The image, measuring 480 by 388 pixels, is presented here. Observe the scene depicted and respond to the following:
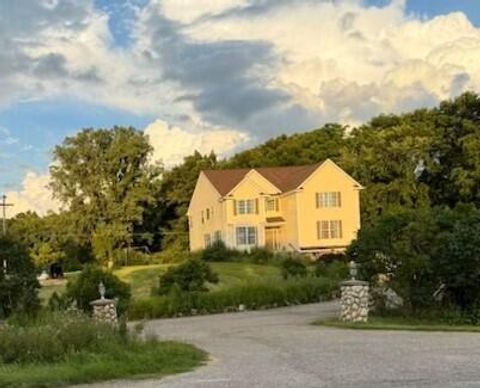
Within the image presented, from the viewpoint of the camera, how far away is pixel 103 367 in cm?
1372

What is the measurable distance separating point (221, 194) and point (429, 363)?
52030mm

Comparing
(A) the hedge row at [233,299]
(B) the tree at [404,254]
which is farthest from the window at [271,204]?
(B) the tree at [404,254]

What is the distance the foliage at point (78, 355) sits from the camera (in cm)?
1328

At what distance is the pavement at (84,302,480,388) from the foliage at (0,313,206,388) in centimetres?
60

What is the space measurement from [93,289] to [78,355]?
1396 centimetres

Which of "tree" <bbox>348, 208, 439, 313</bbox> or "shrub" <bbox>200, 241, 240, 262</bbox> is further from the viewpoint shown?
"shrub" <bbox>200, 241, 240, 262</bbox>

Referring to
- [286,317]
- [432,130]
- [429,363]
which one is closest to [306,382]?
[429,363]

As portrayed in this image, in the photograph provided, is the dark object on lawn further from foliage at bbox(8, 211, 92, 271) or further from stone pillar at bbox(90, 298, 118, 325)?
stone pillar at bbox(90, 298, 118, 325)

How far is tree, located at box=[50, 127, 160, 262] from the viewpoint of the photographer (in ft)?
260

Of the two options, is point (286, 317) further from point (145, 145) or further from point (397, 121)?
point (145, 145)

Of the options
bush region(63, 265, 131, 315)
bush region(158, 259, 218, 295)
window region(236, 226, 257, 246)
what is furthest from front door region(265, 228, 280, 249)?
bush region(63, 265, 131, 315)

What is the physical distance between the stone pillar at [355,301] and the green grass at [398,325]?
0.25m

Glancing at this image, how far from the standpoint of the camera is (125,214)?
79938mm

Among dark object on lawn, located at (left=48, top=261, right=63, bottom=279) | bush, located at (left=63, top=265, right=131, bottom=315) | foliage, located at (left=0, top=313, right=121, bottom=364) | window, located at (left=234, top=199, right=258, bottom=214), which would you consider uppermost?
window, located at (left=234, top=199, right=258, bottom=214)
